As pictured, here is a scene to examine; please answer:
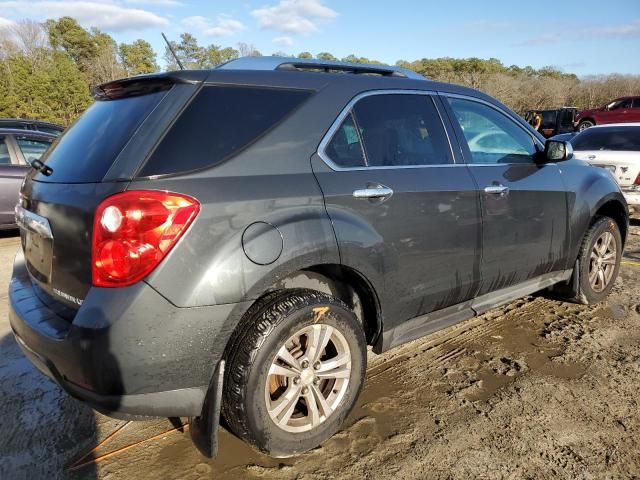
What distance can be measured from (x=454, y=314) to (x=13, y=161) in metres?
6.95

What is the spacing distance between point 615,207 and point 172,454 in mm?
4095

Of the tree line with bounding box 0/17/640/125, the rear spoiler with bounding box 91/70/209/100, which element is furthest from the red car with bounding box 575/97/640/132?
the rear spoiler with bounding box 91/70/209/100

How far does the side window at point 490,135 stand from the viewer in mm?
3230

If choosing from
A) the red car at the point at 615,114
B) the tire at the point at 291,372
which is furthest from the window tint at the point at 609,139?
the red car at the point at 615,114

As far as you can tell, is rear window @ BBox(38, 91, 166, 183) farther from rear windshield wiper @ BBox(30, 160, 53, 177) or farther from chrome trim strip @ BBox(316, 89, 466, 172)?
chrome trim strip @ BBox(316, 89, 466, 172)

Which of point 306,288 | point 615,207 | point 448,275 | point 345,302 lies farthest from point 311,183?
point 615,207

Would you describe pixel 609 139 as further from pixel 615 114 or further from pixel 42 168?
pixel 615 114

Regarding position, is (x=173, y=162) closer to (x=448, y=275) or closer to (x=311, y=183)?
(x=311, y=183)

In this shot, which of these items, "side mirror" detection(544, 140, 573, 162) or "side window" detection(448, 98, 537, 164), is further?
"side mirror" detection(544, 140, 573, 162)

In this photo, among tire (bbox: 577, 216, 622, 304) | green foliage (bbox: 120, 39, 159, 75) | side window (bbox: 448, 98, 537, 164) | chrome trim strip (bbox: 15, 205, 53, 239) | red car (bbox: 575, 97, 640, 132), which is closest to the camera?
chrome trim strip (bbox: 15, 205, 53, 239)

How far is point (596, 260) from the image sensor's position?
4.23 metres

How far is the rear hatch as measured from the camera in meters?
2.01

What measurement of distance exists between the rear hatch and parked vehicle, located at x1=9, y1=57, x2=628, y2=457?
11 millimetres

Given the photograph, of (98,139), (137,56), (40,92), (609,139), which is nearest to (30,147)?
(98,139)
